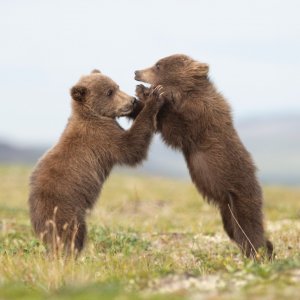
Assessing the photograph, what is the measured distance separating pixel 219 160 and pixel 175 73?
4.64 ft

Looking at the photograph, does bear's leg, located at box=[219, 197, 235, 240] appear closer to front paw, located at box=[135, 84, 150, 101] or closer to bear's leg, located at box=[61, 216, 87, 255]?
front paw, located at box=[135, 84, 150, 101]

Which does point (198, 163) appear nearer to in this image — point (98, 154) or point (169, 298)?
point (98, 154)

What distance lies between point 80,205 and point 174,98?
187cm

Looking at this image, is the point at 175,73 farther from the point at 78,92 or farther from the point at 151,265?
the point at 151,265

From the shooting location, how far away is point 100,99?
875 centimetres

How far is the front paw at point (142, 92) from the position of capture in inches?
344

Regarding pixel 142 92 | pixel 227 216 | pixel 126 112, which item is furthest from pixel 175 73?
pixel 227 216

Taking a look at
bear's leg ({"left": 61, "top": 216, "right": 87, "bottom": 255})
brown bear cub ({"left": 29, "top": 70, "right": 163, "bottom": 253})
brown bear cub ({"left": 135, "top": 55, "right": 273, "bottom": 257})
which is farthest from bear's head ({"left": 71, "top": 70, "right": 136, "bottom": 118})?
bear's leg ({"left": 61, "top": 216, "right": 87, "bottom": 255})

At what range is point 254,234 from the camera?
8453mm

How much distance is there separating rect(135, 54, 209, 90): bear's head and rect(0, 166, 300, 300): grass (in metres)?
2.28

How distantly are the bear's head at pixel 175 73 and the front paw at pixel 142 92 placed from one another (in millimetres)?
274

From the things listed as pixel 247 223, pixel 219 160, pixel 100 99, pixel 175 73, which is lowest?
pixel 247 223

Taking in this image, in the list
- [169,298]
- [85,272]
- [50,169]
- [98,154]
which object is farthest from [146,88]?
[169,298]

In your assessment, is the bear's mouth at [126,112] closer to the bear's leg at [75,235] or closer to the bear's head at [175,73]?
the bear's head at [175,73]
